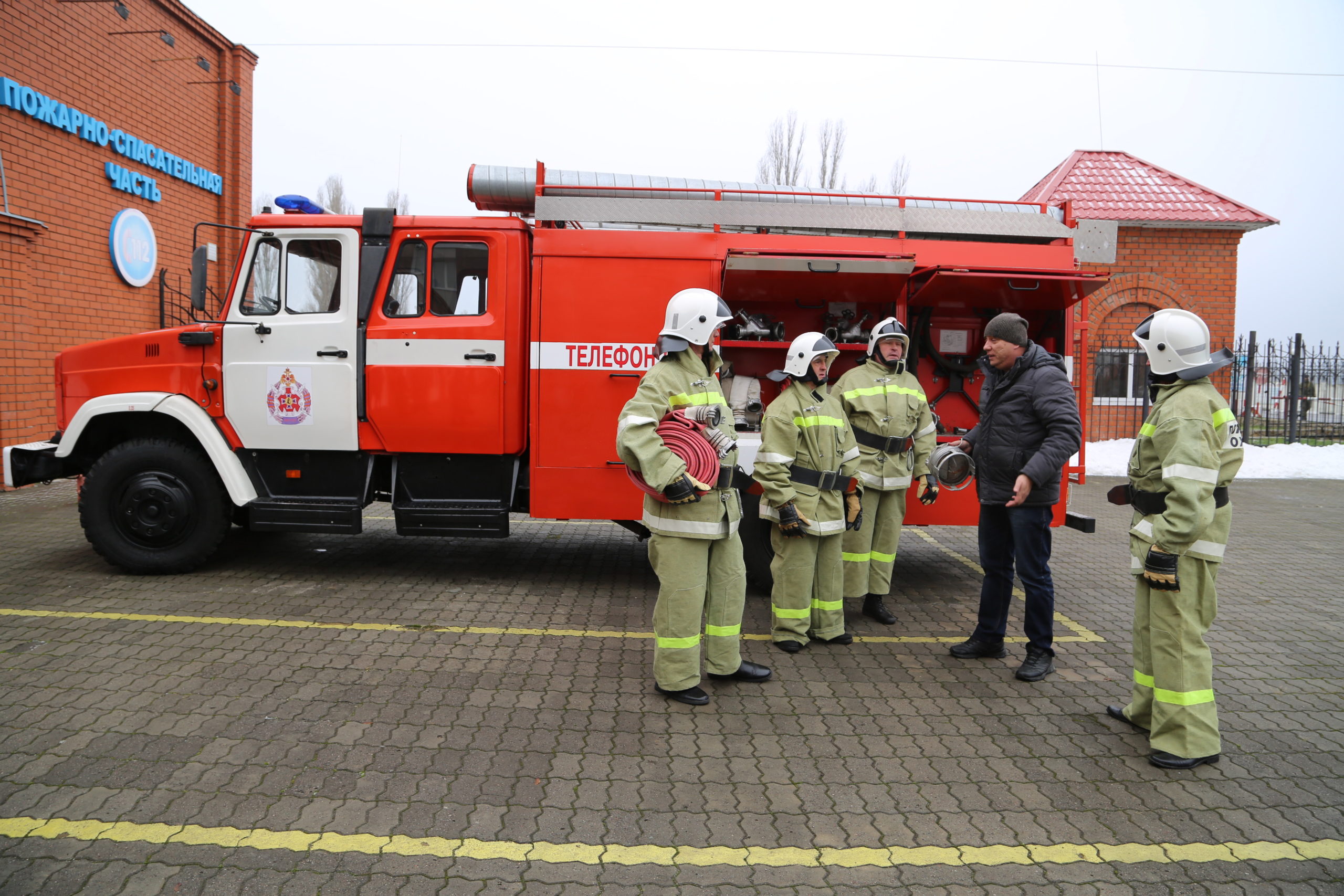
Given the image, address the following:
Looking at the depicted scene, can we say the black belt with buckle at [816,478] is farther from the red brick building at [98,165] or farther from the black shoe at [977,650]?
the red brick building at [98,165]

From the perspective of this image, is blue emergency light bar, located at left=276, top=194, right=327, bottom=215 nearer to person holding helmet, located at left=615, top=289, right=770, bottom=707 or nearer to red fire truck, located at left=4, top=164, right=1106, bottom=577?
red fire truck, located at left=4, top=164, right=1106, bottom=577

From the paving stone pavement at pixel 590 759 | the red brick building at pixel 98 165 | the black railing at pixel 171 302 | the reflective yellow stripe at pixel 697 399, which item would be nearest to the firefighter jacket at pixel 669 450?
the reflective yellow stripe at pixel 697 399

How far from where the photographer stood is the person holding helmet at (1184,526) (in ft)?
10.8

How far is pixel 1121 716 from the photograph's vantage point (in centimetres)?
387

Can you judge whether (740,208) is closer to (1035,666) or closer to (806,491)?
(806,491)

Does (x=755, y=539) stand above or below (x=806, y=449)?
below

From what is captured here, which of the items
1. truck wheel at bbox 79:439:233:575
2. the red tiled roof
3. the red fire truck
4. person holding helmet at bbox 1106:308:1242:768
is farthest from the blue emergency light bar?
the red tiled roof

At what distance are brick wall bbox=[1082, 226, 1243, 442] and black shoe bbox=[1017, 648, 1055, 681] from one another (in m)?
10.8

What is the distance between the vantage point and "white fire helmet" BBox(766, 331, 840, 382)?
4551 millimetres

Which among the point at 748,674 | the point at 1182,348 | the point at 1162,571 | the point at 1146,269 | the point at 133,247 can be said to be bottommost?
the point at 748,674

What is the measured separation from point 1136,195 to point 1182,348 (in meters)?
13.1

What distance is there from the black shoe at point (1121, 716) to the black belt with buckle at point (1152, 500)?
3.31ft

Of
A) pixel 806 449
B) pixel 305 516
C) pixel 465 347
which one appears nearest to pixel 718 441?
pixel 806 449

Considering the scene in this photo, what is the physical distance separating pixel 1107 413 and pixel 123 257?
16251 millimetres
